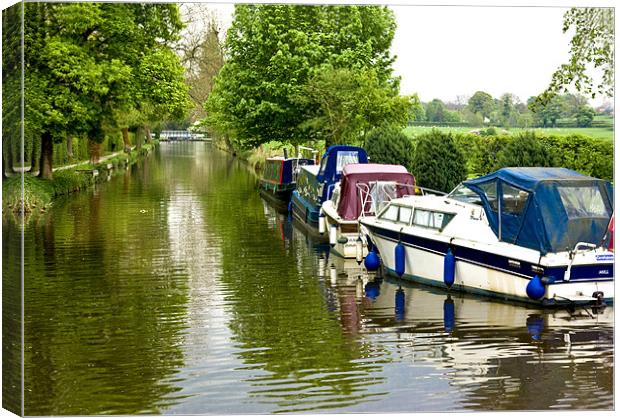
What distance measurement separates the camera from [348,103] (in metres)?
46.1

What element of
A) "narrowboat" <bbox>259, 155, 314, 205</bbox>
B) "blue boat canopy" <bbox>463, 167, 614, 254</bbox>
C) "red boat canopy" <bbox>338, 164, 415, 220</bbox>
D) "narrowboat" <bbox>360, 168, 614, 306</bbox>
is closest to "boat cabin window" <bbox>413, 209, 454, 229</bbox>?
"narrowboat" <bbox>360, 168, 614, 306</bbox>

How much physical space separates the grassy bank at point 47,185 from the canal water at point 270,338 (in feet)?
1.21

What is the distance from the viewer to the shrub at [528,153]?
27.3 metres

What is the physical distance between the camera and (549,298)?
1872 centimetres

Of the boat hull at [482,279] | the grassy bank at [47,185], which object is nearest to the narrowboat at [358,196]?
the boat hull at [482,279]

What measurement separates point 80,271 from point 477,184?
9.85 m

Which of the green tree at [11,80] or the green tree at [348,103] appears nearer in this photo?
the green tree at [11,80]

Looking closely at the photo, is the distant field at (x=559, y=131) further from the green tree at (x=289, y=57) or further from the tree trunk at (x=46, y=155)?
the tree trunk at (x=46, y=155)

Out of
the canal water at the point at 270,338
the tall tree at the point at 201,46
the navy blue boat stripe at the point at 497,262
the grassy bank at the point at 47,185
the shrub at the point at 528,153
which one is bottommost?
the canal water at the point at 270,338

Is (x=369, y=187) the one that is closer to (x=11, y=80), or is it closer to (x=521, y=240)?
(x=521, y=240)

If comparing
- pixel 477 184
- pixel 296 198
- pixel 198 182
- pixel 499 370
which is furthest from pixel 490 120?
pixel 198 182

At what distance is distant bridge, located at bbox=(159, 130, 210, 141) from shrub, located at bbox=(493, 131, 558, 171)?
306ft

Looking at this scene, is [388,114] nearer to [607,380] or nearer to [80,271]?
[80,271]

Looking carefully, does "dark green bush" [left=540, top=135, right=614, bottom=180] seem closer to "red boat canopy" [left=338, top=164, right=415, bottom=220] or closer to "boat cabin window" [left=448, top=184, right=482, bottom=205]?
"boat cabin window" [left=448, top=184, right=482, bottom=205]
